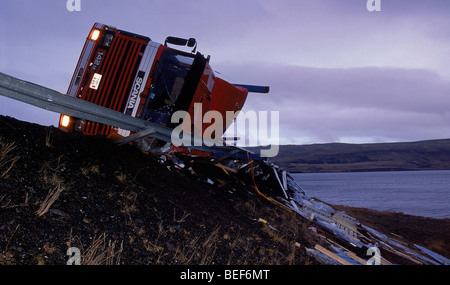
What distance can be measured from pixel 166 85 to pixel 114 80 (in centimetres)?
126

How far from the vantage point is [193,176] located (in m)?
10.4

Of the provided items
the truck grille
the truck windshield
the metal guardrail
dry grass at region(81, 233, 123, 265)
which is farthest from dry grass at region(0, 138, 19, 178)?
the truck windshield

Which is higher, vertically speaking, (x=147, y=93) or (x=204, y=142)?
(x=147, y=93)

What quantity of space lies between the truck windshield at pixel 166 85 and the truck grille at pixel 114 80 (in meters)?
0.57

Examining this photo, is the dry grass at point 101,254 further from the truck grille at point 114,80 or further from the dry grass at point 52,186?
the truck grille at point 114,80

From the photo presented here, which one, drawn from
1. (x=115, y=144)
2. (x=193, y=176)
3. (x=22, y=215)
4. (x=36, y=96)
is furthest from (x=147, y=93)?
(x=22, y=215)

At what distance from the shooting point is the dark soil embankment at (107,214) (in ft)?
11.3

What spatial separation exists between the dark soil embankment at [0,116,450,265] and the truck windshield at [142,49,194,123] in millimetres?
1247

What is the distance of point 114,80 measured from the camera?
25.0 feet

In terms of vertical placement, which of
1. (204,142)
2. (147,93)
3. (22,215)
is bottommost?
(22,215)

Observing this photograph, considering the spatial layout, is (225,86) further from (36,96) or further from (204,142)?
(36,96)

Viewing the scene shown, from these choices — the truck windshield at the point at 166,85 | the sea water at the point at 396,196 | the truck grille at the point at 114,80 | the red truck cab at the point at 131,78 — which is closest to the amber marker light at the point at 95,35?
the red truck cab at the point at 131,78
